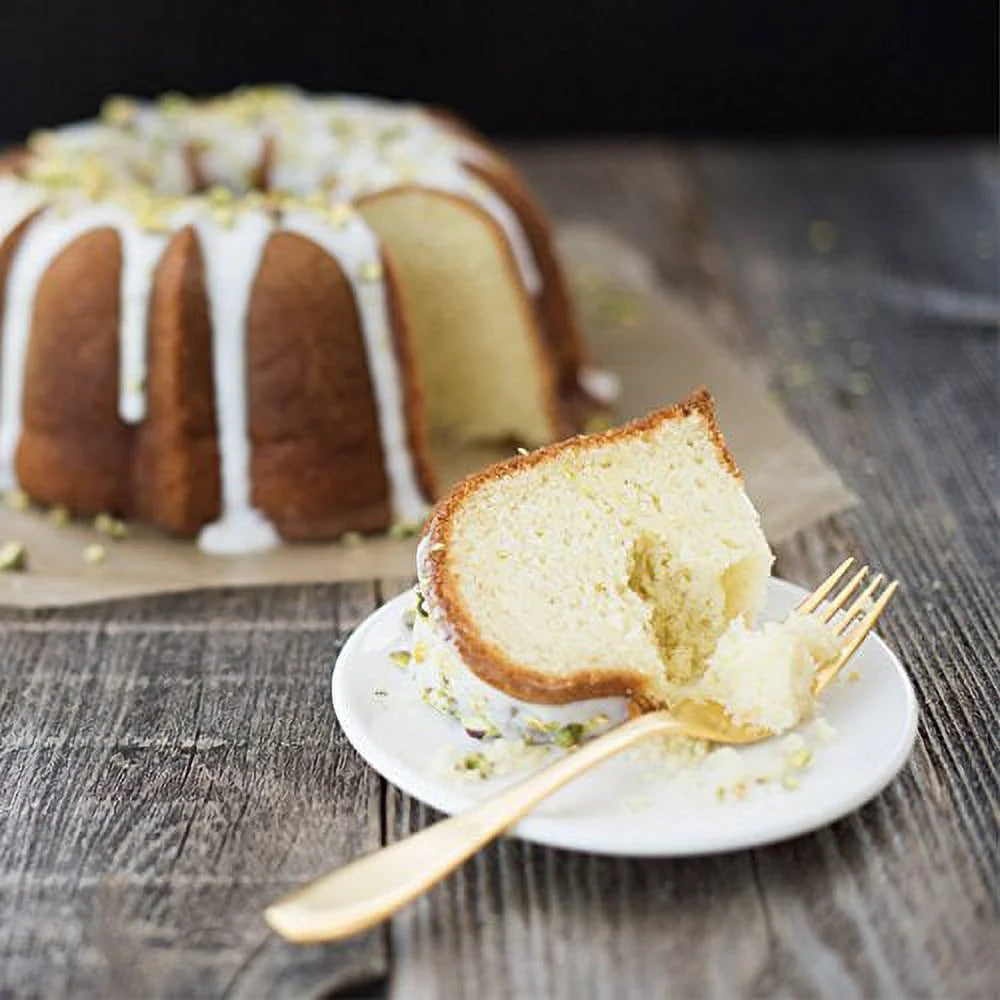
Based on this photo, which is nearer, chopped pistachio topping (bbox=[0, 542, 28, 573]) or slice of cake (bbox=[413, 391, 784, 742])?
slice of cake (bbox=[413, 391, 784, 742])

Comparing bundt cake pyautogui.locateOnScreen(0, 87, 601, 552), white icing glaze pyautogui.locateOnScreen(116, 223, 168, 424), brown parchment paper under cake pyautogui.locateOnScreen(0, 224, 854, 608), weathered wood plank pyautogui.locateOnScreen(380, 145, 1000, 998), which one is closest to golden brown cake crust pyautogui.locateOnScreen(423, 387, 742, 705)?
weathered wood plank pyautogui.locateOnScreen(380, 145, 1000, 998)

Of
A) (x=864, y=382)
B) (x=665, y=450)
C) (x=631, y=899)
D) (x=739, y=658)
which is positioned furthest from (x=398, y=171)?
(x=631, y=899)

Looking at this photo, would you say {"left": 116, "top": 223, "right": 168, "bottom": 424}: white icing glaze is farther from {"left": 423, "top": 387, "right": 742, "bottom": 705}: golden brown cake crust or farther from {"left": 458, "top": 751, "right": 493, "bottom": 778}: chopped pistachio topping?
{"left": 458, "top": 751, "right": 493, "bottom": 778}: chopped pistachio topping

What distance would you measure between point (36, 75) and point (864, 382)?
2.11m

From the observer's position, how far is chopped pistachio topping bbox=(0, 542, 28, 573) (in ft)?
7.00

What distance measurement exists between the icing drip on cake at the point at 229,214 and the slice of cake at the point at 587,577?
0.66 metres

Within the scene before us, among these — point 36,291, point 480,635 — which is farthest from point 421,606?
point 36,291

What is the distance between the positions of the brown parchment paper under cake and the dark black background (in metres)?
1.15

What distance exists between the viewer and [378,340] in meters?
2.26

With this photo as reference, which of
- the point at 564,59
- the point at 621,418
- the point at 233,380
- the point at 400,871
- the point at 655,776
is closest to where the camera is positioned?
the point at 400,871

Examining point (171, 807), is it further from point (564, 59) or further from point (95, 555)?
point (564, 59)

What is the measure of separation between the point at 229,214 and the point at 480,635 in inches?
38.9

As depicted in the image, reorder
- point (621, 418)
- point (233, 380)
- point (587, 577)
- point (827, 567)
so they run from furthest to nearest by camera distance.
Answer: point (621, 418) → point (233, 380) → point (827, 567) → point (587, 577)

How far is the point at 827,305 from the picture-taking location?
304 centimetres
